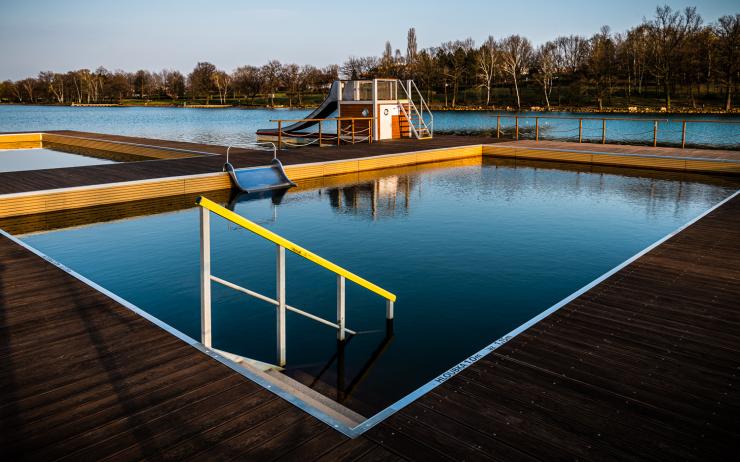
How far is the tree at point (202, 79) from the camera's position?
110m

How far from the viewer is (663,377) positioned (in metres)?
4.09

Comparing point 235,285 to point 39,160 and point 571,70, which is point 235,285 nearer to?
point 39,160

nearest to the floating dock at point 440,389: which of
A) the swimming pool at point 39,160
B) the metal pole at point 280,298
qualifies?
the metal pole at point 280,298

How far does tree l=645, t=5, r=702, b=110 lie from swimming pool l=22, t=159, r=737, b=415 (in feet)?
155

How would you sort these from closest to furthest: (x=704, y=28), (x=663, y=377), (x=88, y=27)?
(x=663, y=377)
(x=704, y=28)
(x=88, y=27)

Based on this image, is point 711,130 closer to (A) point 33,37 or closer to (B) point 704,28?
(B) point 704,28

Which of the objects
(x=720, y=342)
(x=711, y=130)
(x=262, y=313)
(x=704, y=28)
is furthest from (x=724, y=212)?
(x=704, y=28)

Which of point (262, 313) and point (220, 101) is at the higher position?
point (220, 101)

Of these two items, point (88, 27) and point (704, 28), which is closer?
point (704, 28)

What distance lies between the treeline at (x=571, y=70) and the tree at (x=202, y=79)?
319 centimetres

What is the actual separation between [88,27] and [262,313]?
74436 millimetres

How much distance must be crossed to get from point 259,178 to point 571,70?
64.5 metres

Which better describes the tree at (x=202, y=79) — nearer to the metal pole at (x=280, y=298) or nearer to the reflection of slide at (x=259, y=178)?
the reflection of slide at (x=259, y=178)

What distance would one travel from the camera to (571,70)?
229ft
